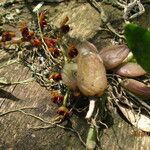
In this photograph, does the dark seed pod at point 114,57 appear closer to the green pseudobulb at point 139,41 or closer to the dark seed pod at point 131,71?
the dark seed pod at point 131,71

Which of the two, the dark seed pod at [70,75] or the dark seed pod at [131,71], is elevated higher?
the dark seed pod at [70,75]

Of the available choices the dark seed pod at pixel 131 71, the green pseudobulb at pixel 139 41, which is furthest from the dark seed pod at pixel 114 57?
the green pseudobulb at pixel 139 41

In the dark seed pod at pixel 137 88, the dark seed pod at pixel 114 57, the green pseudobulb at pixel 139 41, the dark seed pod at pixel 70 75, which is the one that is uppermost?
the green pseudobulb at pixel 139 41

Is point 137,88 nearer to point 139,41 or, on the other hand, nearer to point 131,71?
point 131,71

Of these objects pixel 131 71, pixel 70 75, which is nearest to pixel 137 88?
pixel 131 71

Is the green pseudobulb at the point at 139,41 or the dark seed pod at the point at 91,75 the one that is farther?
the dark seed pod at the point at 91,75

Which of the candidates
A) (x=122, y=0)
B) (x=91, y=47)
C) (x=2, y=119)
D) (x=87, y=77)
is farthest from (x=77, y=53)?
(x=122, y=0)

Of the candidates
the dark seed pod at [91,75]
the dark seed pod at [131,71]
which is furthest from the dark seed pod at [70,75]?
the dark seed pod at [131,71]
